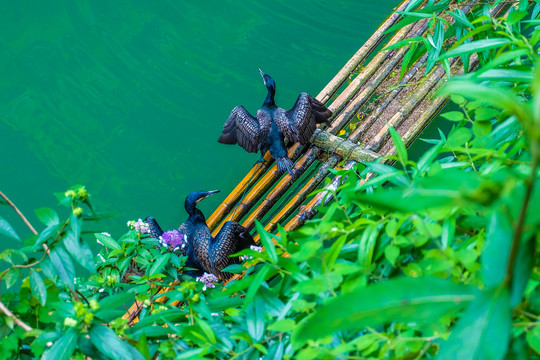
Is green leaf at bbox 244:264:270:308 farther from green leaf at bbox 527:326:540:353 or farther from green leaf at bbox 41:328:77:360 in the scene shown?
green leaf at bbox 527:326:540:353

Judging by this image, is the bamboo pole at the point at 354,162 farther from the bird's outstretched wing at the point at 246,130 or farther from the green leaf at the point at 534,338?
the green leaf at the point at 534,338

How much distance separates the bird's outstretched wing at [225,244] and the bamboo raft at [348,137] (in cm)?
12

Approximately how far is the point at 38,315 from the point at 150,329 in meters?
0.22

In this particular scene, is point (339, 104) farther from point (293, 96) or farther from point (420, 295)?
point (420, 295)

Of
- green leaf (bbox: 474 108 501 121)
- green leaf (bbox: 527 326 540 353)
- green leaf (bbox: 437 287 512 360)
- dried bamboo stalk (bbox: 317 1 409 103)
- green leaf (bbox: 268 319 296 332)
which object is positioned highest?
dried bamboo stalk (bbox: 317 1 409 103)

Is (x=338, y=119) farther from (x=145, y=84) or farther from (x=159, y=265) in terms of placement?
(x=145, y=84)

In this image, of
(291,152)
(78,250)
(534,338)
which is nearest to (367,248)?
(534,338)

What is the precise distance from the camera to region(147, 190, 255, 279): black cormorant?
7.24 ft

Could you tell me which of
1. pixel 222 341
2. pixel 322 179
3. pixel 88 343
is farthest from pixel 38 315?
pixel 322 179

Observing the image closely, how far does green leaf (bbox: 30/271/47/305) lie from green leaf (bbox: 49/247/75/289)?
0.12ft

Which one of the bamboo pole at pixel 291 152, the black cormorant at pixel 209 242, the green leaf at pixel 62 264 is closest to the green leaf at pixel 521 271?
the green leaf at pixel 62 264

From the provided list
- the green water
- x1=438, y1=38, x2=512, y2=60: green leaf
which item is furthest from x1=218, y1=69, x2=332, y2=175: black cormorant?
x1=438, y1=38, x2=512, y2=60: green leaf

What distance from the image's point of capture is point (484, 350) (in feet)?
1.80

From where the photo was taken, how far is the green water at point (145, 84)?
331 centimetres
